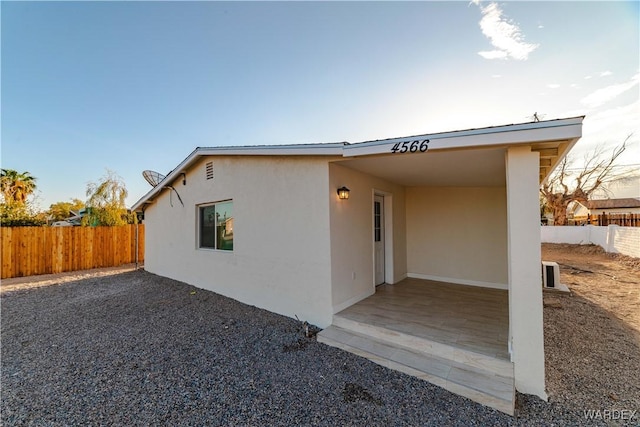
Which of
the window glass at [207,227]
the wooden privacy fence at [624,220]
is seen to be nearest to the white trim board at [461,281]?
the window glass at [207,227]

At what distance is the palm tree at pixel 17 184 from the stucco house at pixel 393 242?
10.9m

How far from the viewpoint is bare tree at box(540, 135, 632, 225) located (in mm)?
19984

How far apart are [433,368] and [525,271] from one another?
1.53 metres

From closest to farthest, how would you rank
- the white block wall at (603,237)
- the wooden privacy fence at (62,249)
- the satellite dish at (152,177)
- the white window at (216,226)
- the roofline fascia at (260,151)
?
the roofline fascia at (260,151) < the white window at (216,226) < the satellite dish at (152,177) < the wooden privacy fence at (62,249) < the white block wall at (603,237)

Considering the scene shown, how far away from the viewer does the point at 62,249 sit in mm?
10320

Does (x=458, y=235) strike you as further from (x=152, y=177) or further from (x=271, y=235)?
(x=152, y=177)

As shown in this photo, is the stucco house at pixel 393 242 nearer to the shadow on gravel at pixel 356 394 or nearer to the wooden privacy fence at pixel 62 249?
the shadow on gravel at pixel 356 394

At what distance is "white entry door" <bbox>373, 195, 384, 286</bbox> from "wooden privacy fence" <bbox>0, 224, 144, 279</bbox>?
33.9 ft

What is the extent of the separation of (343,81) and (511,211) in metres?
5.74

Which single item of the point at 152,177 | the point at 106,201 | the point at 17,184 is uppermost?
the point at 17,184

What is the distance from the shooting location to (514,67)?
498 cm

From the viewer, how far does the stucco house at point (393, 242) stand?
280 centimetres

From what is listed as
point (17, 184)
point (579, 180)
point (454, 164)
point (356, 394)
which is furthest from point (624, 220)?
point (17, 184)

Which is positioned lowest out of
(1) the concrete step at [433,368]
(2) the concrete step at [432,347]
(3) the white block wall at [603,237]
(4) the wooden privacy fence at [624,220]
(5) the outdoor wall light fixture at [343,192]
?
(1) the concrete step at [433,368]
